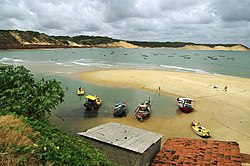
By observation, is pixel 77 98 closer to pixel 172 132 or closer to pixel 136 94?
pixel 136 94

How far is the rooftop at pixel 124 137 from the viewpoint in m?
9.95

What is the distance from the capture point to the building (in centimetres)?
962

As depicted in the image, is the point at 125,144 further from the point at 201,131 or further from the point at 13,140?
the point at 201,131

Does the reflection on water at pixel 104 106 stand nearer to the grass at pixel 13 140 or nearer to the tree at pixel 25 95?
the tree at pixel 25 95

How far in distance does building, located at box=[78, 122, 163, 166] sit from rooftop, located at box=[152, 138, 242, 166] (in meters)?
0.68

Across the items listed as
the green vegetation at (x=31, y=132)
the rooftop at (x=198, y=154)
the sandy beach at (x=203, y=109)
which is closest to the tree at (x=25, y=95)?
the green vegetation at (x=31, y=132)

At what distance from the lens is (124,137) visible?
10.9 metres

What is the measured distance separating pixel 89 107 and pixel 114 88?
10236mm

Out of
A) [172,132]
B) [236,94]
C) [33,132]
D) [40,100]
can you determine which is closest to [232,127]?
[172,132]

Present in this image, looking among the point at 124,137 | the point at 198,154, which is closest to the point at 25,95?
the point at 124,137

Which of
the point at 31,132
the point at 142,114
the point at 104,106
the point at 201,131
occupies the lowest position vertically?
the point at 201,131

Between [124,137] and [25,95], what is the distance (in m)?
5.14

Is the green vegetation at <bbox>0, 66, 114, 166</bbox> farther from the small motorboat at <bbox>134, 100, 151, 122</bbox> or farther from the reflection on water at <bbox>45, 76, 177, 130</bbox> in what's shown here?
the small motorboat at <bbox>134, 100, 151, 122</bbox>

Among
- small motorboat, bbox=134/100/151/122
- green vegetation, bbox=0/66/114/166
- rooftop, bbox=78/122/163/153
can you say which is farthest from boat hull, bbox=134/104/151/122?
green vegetation, bbox=0/66/114/166
